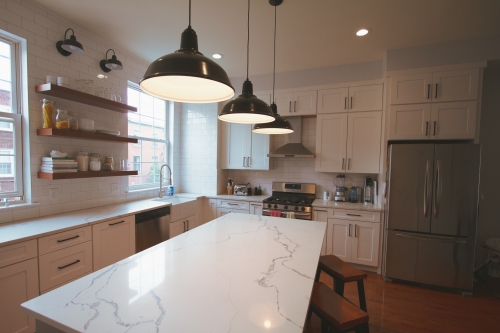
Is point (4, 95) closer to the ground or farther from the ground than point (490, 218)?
farther from the ground

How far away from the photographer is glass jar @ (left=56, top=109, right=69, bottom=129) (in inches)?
89.1

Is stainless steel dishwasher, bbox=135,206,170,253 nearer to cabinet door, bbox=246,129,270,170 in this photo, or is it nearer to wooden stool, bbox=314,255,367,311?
cabinet door, bbox=246,129,270,170

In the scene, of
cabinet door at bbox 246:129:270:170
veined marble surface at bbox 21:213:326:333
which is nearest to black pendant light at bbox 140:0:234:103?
veined marble surface at bbox 21:213:326:333

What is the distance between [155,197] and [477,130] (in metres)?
4.38

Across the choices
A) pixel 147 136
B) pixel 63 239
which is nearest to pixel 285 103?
pixel 147 136

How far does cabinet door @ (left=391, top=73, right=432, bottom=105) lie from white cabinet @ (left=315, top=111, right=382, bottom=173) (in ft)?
1.17

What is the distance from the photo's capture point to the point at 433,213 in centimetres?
268

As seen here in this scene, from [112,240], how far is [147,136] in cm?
183

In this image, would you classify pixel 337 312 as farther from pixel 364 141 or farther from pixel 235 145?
pixel 235 145

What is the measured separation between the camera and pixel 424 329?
2.06 meters

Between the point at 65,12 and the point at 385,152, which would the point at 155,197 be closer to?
the point at 65,12

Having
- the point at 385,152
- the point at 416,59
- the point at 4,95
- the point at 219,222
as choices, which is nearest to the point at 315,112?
the point at 385,152

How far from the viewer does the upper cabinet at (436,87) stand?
2.69 meters

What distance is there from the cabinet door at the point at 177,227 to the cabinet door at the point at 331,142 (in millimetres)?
2180
